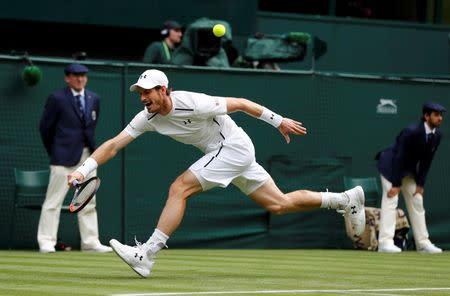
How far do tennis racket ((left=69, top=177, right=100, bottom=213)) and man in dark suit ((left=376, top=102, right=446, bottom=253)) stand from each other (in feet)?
23.8

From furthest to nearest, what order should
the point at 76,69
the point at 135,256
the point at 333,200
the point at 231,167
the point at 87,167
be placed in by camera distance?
the point at 76,69, the point at 333,200, the point at 231,167, the point at 87,167, the point at 135,256

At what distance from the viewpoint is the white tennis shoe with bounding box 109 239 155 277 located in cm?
1089

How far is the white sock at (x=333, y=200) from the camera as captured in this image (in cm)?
1223

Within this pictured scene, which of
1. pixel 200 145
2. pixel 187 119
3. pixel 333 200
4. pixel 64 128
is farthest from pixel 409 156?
pixel 187 119

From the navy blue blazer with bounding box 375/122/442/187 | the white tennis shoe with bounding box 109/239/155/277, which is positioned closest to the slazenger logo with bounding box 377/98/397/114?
the navy blue blazer with bounding box 375/122/442/187

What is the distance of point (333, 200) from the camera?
40.3ft

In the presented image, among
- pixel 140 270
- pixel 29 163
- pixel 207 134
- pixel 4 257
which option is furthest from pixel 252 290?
pixel 29 163

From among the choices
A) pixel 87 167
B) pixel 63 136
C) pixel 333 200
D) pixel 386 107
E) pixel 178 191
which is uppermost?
pixel 87 167

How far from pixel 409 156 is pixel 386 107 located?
1855mm

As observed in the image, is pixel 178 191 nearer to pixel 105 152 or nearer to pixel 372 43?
pixel 105 152

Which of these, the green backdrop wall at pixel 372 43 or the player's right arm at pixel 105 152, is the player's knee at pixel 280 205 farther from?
the green backdrop wall at pixel 372 43

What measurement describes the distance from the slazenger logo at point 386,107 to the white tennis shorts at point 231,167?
25.9 feet

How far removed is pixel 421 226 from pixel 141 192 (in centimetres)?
397

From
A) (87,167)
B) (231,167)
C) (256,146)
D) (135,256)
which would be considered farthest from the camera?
(256,146)
